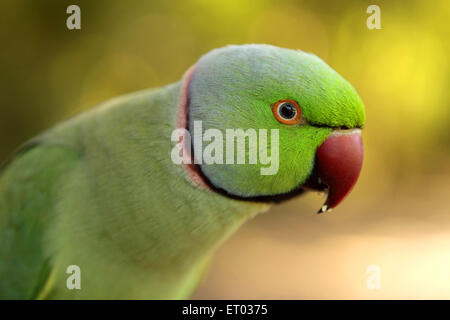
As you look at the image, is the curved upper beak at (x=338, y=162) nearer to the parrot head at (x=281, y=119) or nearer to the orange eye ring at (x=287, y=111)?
the parrot head at (x=281, y=119)

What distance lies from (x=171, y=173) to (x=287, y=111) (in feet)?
1.40

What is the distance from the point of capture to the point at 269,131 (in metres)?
1.33

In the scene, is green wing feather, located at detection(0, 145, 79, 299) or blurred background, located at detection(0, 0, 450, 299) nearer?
green wing feather, located at detection(0, 145, 79, 299)

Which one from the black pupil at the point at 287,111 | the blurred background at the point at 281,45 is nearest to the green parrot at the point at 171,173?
the black pupil at the point at 287,111

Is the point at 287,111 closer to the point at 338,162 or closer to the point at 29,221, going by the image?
the point at 338,162

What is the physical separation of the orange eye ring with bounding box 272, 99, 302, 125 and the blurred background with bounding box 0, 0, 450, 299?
2.66 m

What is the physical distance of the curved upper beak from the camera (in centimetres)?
131

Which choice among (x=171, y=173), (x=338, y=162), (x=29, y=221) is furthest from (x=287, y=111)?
(x=29, y=221)

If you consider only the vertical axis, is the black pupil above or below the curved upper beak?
above

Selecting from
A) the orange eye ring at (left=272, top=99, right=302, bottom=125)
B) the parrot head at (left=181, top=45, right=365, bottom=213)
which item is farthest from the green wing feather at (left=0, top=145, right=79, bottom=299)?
the orange eye ring at (left=272, top=99, right=302, bottom=125)

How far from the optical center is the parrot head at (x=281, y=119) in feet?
4.21

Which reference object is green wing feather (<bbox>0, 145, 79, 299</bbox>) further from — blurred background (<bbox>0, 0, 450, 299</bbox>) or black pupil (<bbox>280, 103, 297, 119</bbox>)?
blurred background (<bbox>0, 0, 450, 299</bbox>)
